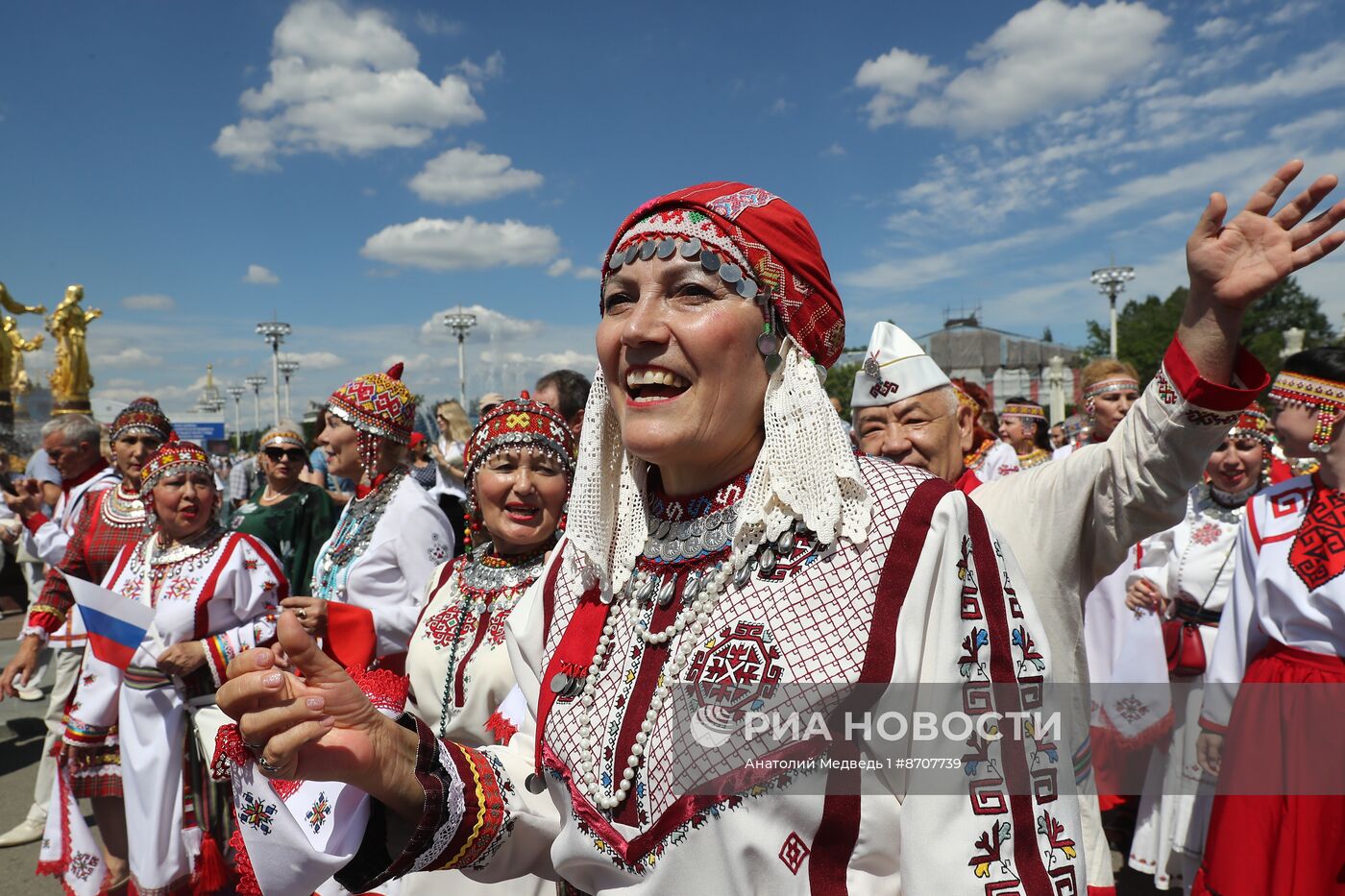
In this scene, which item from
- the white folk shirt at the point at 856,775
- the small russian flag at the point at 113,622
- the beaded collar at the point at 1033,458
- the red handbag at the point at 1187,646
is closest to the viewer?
the white folk shirt at the point at 856,775

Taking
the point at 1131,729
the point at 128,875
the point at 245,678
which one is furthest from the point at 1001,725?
the point at 128,875

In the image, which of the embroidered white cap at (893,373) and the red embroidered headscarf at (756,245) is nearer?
the red embroidered headscarf at (756,245)

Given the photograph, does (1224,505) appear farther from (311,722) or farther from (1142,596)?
(311,722)

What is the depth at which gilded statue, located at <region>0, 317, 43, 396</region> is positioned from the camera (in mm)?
20672

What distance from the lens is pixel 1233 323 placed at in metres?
1.60

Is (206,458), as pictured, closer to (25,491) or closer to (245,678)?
(25,491)

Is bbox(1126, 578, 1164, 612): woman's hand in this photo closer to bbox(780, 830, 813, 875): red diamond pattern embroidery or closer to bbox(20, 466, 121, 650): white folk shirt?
bbox(780, 830, 813, 875): red diamond pattern embroidery

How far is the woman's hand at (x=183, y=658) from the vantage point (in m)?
3.94

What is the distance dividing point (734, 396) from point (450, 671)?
199 cm

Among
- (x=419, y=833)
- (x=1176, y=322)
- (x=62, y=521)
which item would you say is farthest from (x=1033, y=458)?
(x=1176, y=322)

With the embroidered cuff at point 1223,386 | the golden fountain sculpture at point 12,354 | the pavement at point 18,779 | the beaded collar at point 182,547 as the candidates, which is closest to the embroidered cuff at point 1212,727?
the embroidered cuff at point 1223,386

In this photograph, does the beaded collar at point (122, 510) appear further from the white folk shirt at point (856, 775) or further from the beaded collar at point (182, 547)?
the white folk shirt at point (856, 775)

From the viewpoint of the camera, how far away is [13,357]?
2144 cm

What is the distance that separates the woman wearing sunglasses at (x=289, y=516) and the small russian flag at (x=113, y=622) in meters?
1.46
